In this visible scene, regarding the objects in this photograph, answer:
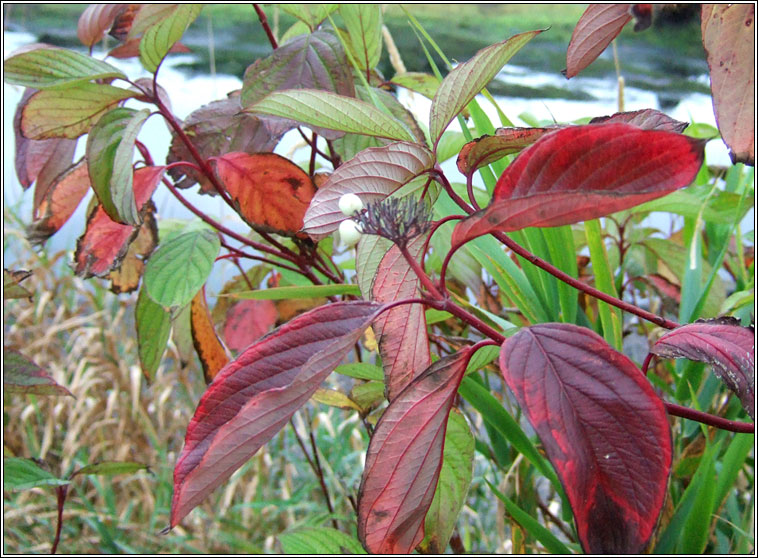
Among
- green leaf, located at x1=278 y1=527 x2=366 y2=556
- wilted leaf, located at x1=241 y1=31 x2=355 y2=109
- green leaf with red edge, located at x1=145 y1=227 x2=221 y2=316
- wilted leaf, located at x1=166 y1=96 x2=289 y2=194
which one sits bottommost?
green leaf, located at x1=278 y1=527 x2=366 y2=556

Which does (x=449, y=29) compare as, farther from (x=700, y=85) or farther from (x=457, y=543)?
(x=457, y=543)

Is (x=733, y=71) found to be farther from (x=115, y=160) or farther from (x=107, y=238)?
(x=107, y=238)

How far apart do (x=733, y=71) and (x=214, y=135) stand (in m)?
0.43

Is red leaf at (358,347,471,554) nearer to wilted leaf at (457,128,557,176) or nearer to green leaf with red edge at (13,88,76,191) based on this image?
wilted leaf at (457,128,557,176)

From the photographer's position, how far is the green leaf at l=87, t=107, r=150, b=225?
1.35 ft

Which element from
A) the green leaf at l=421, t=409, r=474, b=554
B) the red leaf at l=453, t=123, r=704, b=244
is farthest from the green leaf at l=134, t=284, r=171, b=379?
the red leaf at l=453, t=123, r=704, b=244

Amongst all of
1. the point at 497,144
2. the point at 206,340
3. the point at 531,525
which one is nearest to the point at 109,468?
the point at 206,340

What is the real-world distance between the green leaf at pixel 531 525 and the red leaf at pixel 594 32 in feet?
1.19

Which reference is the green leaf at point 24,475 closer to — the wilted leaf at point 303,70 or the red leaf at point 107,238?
the red leaf at point 107,238

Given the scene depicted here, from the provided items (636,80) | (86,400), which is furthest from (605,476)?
(636,80)

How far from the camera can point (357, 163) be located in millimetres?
327

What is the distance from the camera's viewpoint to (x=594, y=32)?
0.32 metres

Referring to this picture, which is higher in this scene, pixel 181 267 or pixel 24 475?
pixel 181 267

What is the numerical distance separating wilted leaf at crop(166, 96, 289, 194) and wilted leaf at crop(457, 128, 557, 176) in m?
0.27
